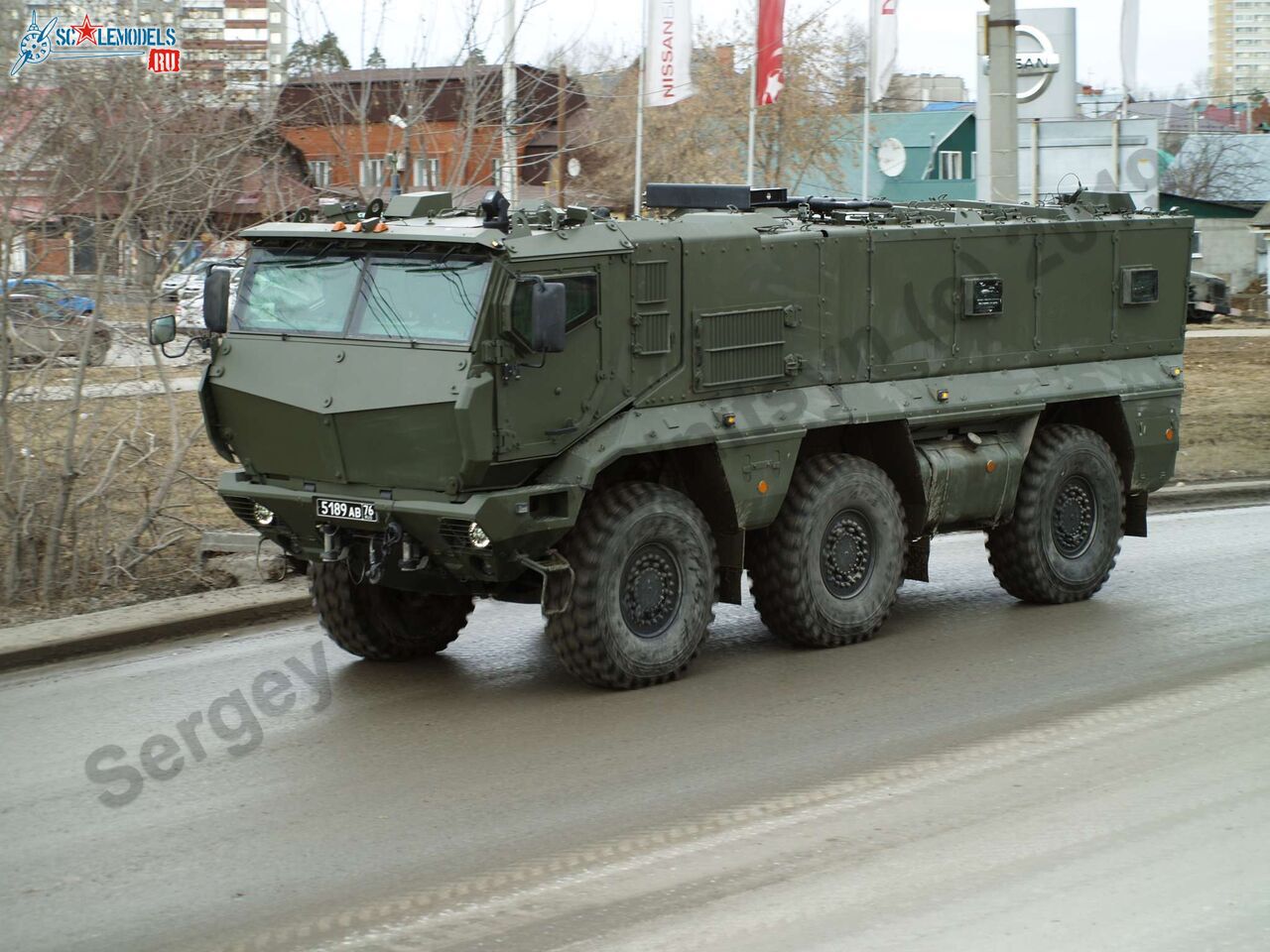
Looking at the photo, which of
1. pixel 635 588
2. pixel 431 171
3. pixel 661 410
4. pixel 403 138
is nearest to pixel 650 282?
pixel 661 410

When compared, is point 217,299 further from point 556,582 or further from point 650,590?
point 650,590

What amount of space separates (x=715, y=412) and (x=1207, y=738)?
3.07 metres

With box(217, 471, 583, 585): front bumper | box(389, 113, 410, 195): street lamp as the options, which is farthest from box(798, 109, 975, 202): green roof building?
box(217, 471, 583, 585): front bumper

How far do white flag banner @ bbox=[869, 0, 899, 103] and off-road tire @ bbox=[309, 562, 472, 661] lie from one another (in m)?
19.9

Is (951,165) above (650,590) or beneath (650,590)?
above

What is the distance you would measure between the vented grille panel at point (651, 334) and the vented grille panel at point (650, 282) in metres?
0.08

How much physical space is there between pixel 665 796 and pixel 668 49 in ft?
68.9

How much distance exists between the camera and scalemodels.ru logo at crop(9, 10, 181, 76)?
11438mm

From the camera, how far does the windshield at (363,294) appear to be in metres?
8.30

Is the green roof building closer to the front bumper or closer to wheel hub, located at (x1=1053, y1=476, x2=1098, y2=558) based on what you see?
wheel hub, located at (x1=1053, y1=476, x2=1098, y2=558)

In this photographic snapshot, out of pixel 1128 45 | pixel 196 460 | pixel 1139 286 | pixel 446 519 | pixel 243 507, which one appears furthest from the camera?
pixel 1128 45

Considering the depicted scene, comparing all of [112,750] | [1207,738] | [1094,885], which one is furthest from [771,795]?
[112,750]

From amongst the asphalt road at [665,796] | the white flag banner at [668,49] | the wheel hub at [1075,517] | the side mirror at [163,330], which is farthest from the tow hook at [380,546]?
the white flag banner at [668,49]

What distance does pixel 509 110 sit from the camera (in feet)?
49.0
